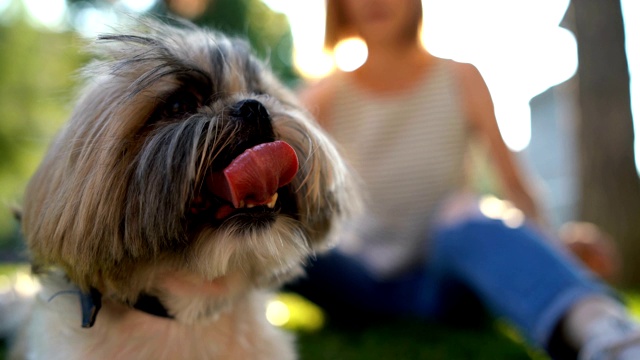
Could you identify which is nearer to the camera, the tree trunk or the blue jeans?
the blue jeans

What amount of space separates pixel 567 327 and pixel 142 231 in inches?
55.0

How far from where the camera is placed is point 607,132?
623cm

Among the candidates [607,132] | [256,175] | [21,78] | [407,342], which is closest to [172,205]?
[256,175]

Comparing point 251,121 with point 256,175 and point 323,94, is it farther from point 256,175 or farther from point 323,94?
point 323,94

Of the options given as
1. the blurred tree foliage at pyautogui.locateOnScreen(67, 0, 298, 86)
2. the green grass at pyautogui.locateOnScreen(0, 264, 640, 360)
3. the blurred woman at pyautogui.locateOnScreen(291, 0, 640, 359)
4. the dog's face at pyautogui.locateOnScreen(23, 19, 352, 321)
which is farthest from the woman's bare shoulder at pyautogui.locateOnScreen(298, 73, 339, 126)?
the blurred tree foliage at pyautogui.locateOnScreen(67, 0, 298, 86)

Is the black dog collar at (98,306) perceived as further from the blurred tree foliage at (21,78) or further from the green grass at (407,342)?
the blurred tree foliage at (21,78)

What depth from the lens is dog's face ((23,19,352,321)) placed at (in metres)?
1.40

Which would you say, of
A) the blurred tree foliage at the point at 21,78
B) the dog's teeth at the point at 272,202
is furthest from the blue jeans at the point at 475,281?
the blurred tree foliage at the point at 21,78

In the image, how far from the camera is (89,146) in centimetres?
147

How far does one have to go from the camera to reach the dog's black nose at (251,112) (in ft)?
4.79

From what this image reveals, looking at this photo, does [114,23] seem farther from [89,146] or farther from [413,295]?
[413,295]

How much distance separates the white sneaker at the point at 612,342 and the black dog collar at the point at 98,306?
4.06 ft

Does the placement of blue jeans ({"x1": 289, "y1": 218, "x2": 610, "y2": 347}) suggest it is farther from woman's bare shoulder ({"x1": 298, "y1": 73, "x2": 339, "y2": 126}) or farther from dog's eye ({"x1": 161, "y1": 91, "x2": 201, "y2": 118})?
dog's eye ({"x1": 161, "y1": 91, "x2": 201, "y2": 118})

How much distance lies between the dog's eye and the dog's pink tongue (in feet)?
0.82
